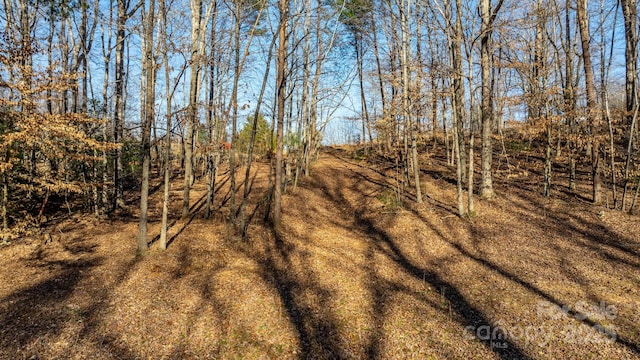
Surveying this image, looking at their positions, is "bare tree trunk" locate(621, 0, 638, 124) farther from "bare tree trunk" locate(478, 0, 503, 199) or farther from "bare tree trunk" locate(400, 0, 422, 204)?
"bare tree trunk" locate(400, 0, 422, 204)

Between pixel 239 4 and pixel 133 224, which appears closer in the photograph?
pixel 239 4

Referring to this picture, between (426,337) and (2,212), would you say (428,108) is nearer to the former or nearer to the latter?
(426,337)

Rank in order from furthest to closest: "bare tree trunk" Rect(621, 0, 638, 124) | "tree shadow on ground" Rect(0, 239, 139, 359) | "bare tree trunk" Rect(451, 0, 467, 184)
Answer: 1. "bare tree trunk" Rect(621, 0, 638, 124)
2. "bare tree trunk" Rect(451, 0, 467, 184)
3. "tree shadow on ground" Rect(0, 239, 139, 359)

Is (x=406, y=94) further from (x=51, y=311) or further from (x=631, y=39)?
(x=51, y=311)

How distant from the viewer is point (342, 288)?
7.95 meters

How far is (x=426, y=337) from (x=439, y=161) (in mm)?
17020

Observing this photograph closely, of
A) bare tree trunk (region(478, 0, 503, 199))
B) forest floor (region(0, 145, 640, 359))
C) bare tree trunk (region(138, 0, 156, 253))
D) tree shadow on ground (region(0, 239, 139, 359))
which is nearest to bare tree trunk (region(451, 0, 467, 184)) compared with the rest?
bare tree trunk (region(478, 0, 503, 199))

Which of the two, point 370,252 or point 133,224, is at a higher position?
point 133,224

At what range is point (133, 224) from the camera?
11.8m

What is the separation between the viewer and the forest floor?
5.68 meters

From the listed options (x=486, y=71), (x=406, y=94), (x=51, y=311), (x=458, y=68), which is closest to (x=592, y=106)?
(x=486, y=71)

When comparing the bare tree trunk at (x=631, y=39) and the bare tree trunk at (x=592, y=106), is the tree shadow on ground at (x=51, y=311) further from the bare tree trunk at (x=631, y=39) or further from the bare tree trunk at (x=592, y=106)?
the bare tree trunk at (x=631, y=39)

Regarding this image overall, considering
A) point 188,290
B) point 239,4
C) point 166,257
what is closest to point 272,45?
point 239,4

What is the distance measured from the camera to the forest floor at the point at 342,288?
5.68 meters
